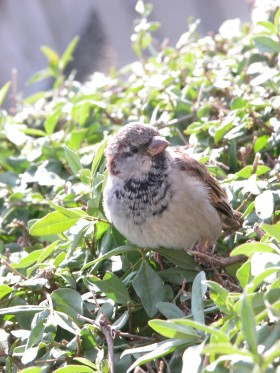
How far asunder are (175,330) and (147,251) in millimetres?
665

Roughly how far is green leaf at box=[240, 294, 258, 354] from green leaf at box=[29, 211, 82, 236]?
2.53 feet

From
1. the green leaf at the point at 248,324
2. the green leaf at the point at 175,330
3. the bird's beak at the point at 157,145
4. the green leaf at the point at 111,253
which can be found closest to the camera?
the green leaf at the point at 248,324

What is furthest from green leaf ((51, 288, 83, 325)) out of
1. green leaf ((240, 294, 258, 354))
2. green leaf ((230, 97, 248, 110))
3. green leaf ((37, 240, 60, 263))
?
green leaf ((230, 97, 248, 110))

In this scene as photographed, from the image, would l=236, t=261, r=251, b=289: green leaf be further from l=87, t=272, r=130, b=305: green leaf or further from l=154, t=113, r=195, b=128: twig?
l=154, t=113, r=195, b=128: twig

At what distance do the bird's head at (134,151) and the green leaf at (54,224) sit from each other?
39cm

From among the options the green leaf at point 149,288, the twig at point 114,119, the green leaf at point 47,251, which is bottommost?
the green leaf at point 149,288

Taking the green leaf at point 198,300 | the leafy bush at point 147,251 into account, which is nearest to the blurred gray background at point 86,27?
the leafy bush at point 147,251

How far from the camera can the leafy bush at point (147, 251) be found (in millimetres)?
1216

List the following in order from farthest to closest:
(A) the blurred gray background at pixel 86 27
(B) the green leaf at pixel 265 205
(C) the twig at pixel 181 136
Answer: (A) the blurred gray background at pixel 86 27
(C) the twig at pixel 181 136
(B) the green leaf at pixel 265 205

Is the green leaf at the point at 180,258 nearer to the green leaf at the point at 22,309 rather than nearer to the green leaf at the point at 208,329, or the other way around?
the green leaf at the point at 22,309

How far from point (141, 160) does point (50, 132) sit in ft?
1.56

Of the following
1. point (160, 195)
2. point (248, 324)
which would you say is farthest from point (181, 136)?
point (248, 324)

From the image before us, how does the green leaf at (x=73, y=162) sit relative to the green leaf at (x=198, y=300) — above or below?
above

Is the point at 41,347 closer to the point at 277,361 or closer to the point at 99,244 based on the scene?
the point at 99,244
